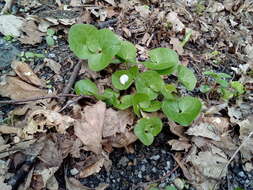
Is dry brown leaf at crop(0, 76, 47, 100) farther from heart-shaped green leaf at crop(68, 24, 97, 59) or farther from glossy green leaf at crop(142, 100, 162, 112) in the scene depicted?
glossy green leaf at crop(142, 100, 162, 112)

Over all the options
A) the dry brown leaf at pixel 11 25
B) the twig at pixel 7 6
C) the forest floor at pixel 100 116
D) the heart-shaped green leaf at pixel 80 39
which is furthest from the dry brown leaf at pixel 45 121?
the twig at pixel 7 6

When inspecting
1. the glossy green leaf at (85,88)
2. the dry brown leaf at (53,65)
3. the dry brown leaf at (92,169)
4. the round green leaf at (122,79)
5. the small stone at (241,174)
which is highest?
the round green leaf at (122,79)

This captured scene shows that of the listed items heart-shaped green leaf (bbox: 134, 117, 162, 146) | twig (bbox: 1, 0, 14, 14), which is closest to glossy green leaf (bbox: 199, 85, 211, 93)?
heart-shaped green leaf (bbox: 134, 117, 162, 146)

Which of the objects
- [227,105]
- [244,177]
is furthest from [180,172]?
[227,105]

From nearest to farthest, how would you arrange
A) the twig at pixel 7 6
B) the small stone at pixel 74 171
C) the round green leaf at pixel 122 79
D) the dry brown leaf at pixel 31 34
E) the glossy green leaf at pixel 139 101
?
the small stone at pixel 74 171
the glossy green leaf at pixel 139 101
the round green leaf at pixel 122 79
the dry brown leaf at pixel 31 34
the twig at pixel 7 6

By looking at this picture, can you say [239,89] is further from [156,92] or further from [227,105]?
[156,92]

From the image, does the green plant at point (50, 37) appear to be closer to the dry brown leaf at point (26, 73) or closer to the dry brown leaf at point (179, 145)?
the dry brown leaf at point (26, 73)
